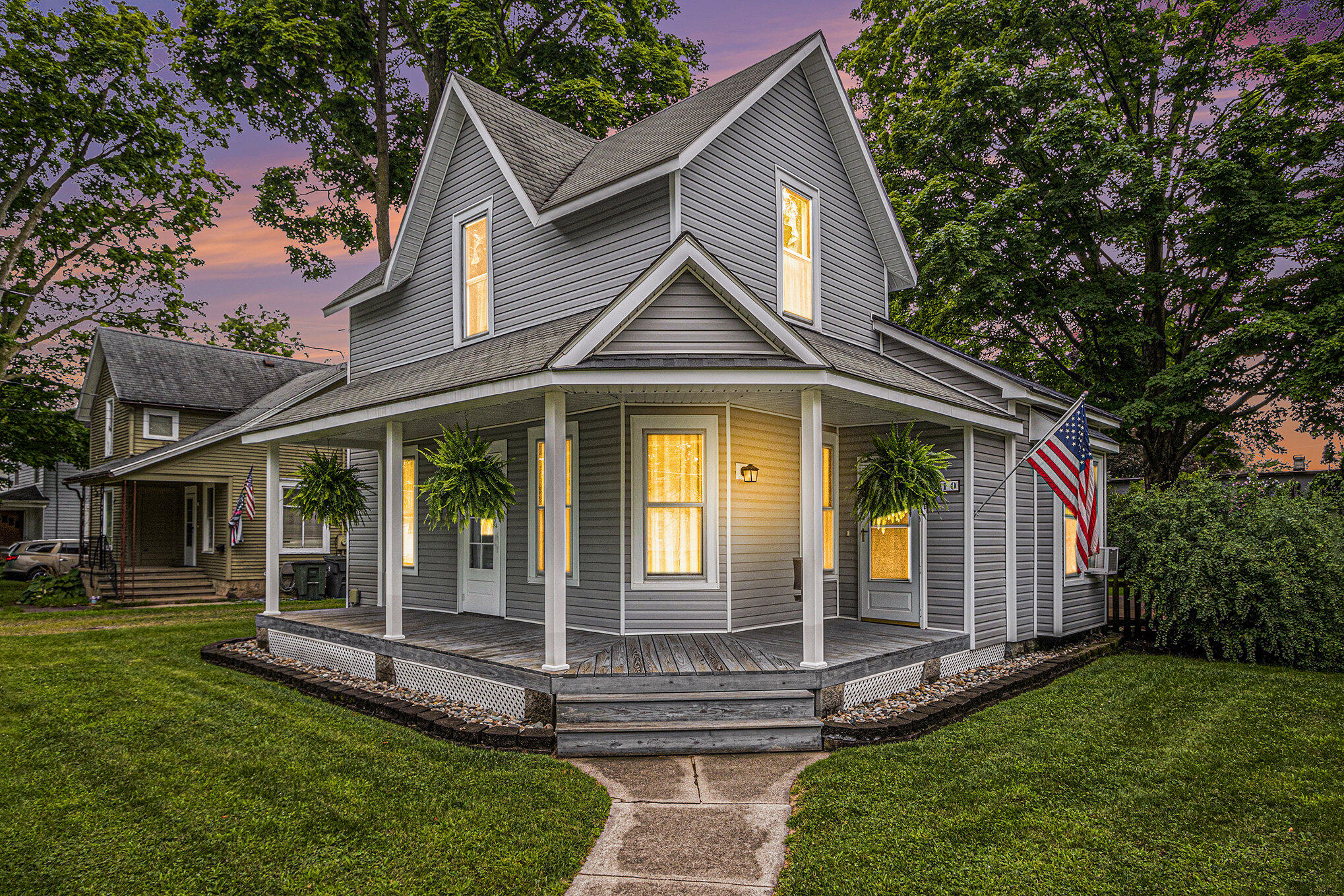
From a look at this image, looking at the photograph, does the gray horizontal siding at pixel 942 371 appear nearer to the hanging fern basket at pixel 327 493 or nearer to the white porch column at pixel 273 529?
the hanging fern basket at pixel 327 493

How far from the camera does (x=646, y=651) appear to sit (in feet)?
24.4

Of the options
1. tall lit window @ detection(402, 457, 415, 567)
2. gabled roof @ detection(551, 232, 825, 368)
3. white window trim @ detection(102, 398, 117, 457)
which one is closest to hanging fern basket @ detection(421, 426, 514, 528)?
gabled roof @ detection(551, 232, 825, 368)

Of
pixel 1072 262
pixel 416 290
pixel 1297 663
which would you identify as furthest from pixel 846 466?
pixel 1072 262

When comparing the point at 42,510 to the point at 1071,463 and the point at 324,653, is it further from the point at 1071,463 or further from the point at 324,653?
the point at 1071,463

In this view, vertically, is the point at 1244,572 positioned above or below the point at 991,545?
below

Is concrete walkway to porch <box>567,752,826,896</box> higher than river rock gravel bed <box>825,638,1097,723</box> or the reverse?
higher

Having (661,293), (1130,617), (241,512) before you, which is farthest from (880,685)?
(241,512)

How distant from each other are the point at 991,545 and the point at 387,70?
19868mm

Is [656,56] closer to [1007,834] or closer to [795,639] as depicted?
[795,639]

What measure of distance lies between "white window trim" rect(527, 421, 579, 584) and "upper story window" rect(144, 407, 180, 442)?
17369 mm

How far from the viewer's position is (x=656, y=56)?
19516mm

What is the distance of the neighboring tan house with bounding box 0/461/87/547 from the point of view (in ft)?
109

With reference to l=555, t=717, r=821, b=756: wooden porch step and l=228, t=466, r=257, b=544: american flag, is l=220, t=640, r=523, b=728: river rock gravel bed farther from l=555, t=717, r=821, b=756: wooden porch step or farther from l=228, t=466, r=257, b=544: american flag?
l=228, t=466, r=257, b=544: american flag

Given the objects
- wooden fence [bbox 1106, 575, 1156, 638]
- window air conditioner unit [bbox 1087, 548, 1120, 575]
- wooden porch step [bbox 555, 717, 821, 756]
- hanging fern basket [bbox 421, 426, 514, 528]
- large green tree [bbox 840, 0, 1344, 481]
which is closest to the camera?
wooden porch step [bbox 555, 717, 821, 756]
